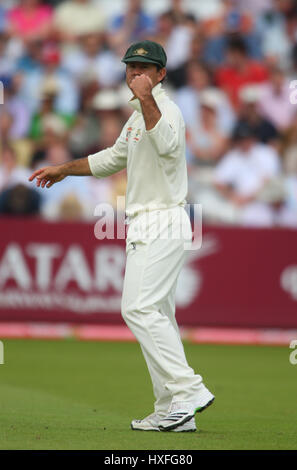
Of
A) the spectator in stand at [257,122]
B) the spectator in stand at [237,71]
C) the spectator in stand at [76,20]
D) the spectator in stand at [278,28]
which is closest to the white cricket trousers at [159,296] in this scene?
the spectator in stand at [257,122]

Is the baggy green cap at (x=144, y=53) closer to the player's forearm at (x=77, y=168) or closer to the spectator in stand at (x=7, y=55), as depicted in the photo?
the player's forearm at (x=77, y=168)

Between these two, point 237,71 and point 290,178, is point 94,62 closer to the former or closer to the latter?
point 237,71

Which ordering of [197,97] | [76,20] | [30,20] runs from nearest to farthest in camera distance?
1. [197,97]
2. [76,20]
3. [30,20]

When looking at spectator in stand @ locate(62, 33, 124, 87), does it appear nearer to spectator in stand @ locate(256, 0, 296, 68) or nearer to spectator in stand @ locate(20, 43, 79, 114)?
spectator in stand @ locate(20, 43, 79, 114)

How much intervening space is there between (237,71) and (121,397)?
875cm

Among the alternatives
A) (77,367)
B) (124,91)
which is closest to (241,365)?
(77,367)

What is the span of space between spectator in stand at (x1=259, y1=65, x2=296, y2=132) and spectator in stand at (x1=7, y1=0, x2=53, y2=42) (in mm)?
3601

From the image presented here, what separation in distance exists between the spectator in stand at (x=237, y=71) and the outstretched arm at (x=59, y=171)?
8968 mm

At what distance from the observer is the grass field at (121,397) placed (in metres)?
5.46

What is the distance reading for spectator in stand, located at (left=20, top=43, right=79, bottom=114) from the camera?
14.8 metres

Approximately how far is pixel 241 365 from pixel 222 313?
2177 millimetres

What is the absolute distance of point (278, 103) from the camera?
14828 millimetres

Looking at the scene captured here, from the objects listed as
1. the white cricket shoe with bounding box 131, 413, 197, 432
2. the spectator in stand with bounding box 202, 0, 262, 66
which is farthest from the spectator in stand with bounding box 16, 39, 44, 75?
the white cricket shoe with bounding box 131, 413, 197, 432

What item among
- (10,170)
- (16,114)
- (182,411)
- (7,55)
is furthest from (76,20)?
(182,411)
